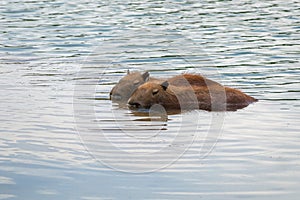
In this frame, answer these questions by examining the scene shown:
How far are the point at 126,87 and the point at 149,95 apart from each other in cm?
81

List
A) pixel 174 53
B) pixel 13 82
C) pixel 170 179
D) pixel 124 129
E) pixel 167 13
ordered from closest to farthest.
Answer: pixel 170 179
pixel 124 129
pixel 13 82
pixel 174 53
pixel 167 13

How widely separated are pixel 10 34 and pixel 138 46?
3896 millimetres

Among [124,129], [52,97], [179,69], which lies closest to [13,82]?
[52,97]

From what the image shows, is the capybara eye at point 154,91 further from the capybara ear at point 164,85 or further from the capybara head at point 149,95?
the capybara ear at point 164,85

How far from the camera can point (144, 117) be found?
10.4 m

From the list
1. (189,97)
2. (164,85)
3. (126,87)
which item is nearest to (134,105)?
(164,85)

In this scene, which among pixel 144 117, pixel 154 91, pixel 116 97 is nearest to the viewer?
pixel 144 117

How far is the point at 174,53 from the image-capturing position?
16.7 m

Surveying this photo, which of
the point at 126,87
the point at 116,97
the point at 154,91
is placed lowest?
the point at 116,97

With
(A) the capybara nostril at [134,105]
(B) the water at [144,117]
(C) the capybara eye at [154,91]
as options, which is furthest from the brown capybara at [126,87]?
(C) the capybara eye at [154,91]

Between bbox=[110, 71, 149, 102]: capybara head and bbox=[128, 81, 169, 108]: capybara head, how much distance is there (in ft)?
1.57

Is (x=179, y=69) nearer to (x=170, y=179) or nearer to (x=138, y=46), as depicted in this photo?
(x=138, y=46)

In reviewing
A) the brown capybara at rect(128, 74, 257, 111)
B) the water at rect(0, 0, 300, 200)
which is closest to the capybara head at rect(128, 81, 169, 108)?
the brown capybara at rect(128, 74, 257, 111)

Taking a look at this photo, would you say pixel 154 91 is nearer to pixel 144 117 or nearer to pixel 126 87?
pixel 144 117
